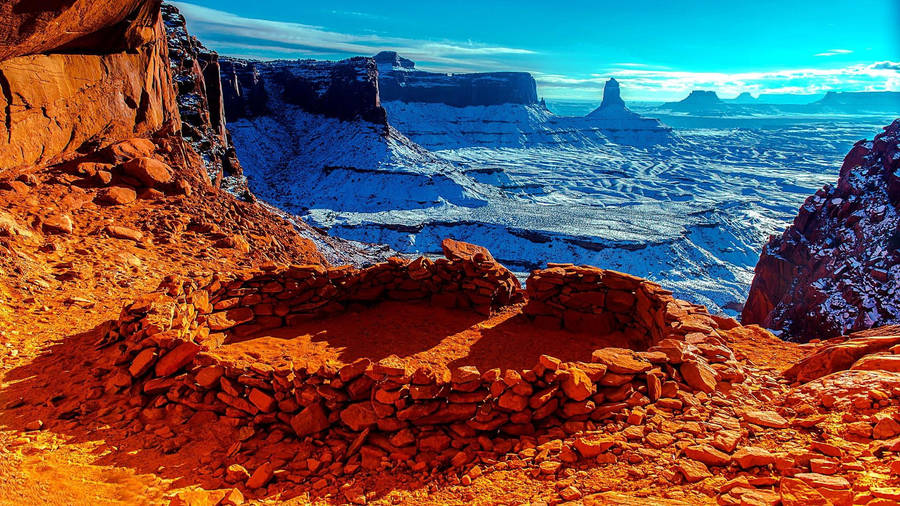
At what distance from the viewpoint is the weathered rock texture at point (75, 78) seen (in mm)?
11391

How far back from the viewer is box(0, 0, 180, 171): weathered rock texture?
11391 mm

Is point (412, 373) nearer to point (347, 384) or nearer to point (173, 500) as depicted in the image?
point (347, 384)

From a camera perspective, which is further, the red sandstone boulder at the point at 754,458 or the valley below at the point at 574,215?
the valley below at the point at 574,215

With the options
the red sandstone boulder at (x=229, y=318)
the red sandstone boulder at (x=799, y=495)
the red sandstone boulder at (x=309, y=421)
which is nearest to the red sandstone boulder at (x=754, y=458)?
the red sandstone boulder at (x=799, y=495)

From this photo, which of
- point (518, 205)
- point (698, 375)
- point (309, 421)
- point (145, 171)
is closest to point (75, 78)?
point (145, 171)

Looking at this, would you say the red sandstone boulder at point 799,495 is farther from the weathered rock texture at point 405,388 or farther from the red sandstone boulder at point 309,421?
the red sandstone boulder at point 309,421

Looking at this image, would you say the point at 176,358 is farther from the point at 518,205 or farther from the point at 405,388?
the point at 518,205

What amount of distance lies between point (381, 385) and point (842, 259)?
35.9m

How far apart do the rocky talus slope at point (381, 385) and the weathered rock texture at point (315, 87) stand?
295 feet

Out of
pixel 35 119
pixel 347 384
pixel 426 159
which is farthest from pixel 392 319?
pixel 426 159

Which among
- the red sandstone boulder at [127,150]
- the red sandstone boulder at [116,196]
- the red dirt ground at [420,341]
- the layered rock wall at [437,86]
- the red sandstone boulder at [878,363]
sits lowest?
the red dirt ground at [420,341]

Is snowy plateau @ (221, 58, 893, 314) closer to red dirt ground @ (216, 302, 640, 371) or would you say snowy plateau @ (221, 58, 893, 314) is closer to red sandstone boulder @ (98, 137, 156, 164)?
red dirt ground @ (216, 302, 640, 371)

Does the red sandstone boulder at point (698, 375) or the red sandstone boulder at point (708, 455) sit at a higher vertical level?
the red sandstone boulder at point (698, 375)

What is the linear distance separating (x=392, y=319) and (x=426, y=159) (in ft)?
322
